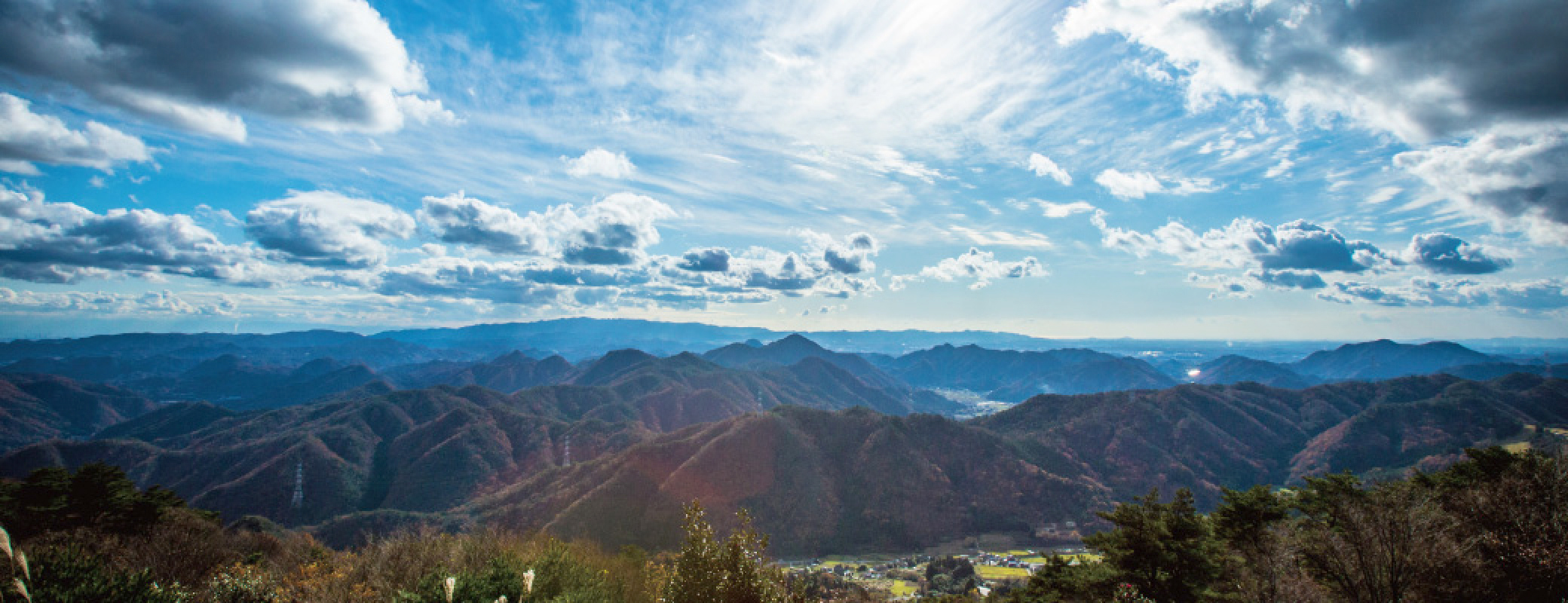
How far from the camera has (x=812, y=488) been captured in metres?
148

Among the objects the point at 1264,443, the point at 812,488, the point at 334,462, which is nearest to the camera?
the point at 812,488

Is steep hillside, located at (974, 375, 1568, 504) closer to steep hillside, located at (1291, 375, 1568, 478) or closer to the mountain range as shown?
steep hillside, located at (1291, 375, 1568, 478)

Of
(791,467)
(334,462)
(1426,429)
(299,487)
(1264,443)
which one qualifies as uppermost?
(1426,429)

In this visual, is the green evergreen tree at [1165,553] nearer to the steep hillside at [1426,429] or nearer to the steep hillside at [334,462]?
the steep hillside at [334,462]

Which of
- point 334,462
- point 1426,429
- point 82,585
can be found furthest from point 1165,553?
point 1426,429

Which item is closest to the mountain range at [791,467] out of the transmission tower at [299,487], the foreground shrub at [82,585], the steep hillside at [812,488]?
the steep hillside at [812,488]

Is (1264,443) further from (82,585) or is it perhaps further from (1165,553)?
(82,585)

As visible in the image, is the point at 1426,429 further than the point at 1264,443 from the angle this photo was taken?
No

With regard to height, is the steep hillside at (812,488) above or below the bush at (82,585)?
below

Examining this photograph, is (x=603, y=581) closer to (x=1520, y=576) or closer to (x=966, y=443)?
(x=1520, y=576)

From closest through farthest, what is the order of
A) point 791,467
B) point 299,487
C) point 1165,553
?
1. point 1165,553
2. point 791,467
3. point 299,487

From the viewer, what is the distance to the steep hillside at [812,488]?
122 metres

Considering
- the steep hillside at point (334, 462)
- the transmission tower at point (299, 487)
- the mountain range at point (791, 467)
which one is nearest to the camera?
the mountain range at point (791, 467)

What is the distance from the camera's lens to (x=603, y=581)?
2695 cm
